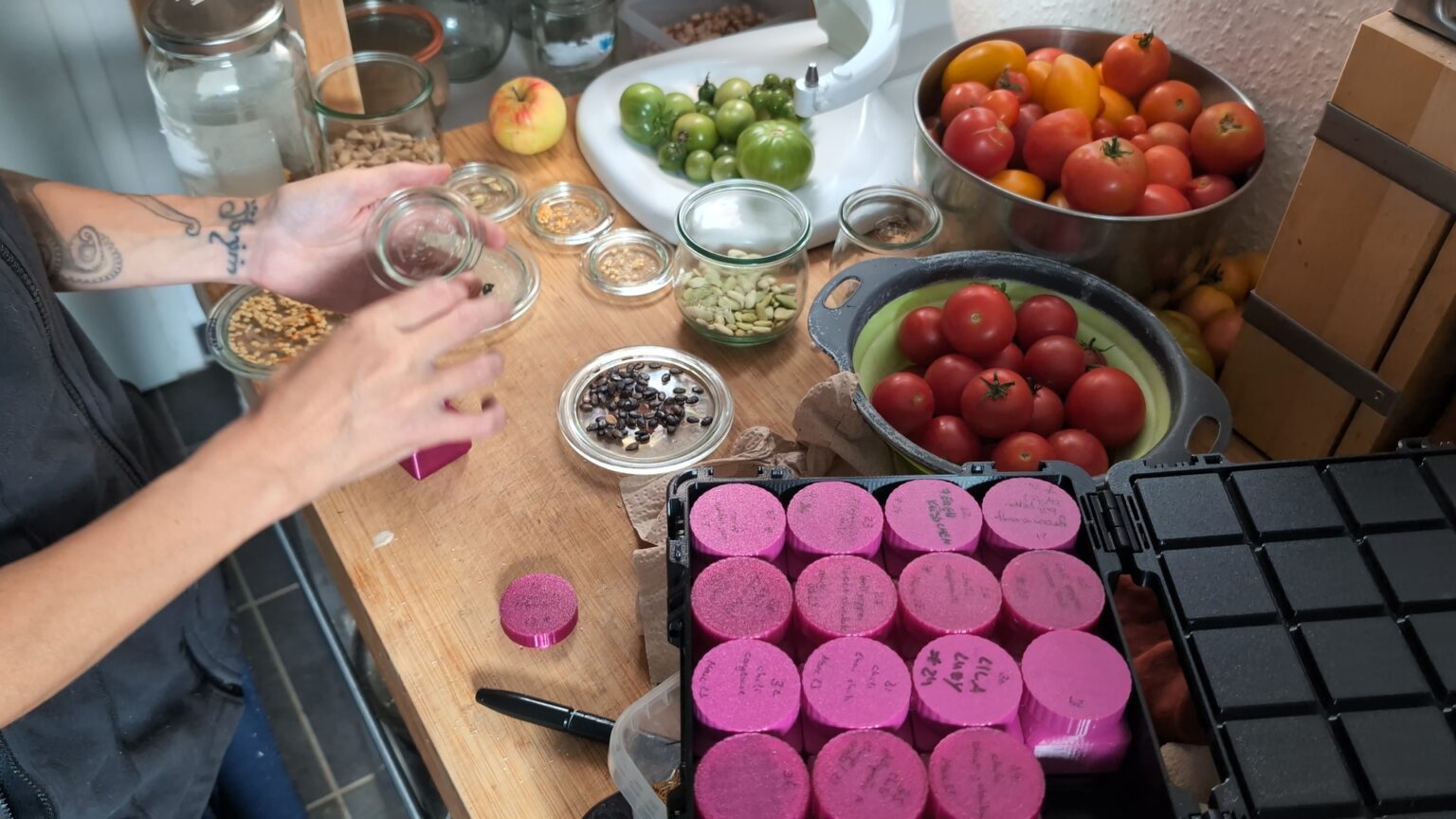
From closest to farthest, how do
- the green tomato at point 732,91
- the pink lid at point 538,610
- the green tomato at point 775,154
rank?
1. the pink lid at point 538,610
2. the green tomato at point 775,154
3. the green tomato at point 732,91

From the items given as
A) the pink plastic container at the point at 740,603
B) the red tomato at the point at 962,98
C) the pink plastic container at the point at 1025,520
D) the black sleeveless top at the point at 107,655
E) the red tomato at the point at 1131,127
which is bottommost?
the black sleeveless top at the point at 107,655

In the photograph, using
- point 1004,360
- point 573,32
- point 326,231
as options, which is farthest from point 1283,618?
point 573,32

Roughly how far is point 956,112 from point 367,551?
27.3 inches

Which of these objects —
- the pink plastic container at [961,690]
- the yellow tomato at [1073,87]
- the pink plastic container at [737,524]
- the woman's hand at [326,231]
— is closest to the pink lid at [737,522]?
the pink plastic container at [737,524]

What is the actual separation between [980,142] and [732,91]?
34 centimetres

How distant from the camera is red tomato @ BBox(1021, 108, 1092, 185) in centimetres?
106

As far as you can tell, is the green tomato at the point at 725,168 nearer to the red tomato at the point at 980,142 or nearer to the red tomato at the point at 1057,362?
the red tomato at the point at 980,142

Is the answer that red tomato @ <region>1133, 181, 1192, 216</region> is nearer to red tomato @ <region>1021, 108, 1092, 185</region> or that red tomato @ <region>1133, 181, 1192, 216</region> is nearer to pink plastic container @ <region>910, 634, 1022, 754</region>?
red tomato @ <region>1021, 108, 1092, 185</region>

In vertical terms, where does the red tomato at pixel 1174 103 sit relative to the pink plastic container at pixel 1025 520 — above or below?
above

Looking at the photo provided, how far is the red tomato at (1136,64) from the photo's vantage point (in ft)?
3.63

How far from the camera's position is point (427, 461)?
0.98 metres

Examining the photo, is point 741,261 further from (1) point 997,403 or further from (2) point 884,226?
(1) point 997,403

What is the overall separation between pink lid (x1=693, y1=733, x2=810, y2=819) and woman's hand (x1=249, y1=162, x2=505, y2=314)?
507mm

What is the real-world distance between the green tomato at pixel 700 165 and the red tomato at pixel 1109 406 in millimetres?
492
